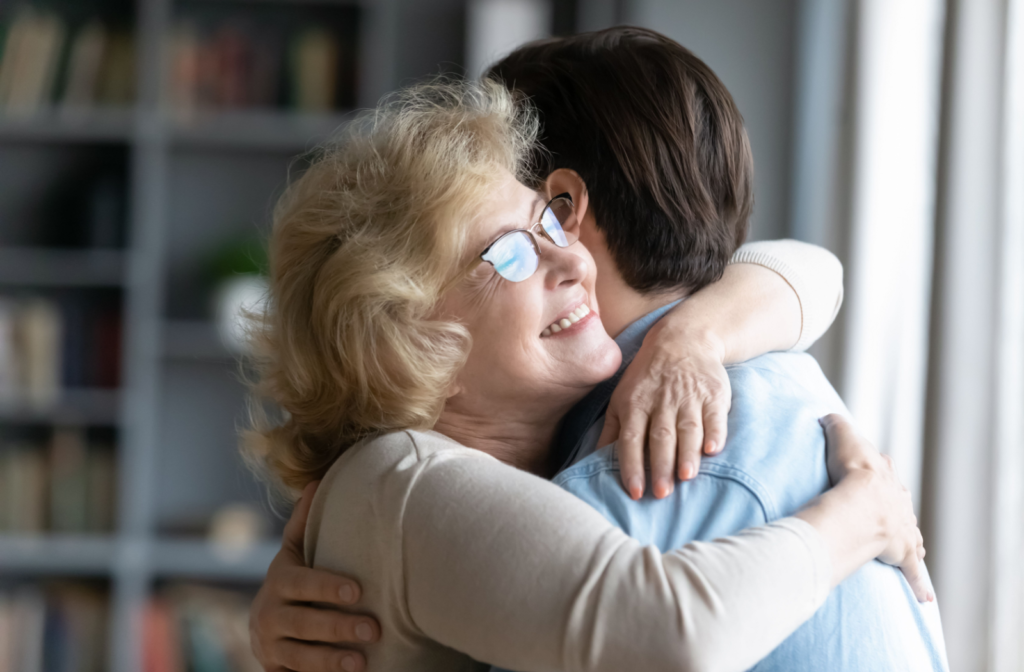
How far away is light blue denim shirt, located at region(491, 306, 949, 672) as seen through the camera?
2.65 feet

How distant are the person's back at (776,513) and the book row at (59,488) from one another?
9.90 feet

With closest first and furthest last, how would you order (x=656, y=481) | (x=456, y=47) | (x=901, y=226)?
(x=656, y=481), (x=901, y=226), (x=456, y=47)

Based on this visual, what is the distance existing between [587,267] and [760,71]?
7.75ft

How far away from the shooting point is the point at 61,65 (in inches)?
133

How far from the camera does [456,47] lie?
3.83 meters

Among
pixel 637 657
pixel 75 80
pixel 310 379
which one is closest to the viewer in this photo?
pixel 637 657

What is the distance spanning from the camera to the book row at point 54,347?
332 centimetres

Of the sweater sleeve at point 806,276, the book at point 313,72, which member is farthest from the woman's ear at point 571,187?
the book at point 313,72

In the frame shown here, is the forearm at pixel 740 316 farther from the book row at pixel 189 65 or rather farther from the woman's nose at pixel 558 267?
the book row at pixel 189 65

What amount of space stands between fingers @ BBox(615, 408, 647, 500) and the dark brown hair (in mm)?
247

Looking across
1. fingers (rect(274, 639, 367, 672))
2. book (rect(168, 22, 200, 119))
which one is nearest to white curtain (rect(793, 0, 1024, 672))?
fingers (rect(274, 639, 367, 672))

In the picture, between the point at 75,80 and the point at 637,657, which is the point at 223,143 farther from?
the point at 637,657

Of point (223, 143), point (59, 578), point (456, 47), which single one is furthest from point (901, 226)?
point (59, 578)

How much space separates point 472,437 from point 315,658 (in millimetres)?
290
